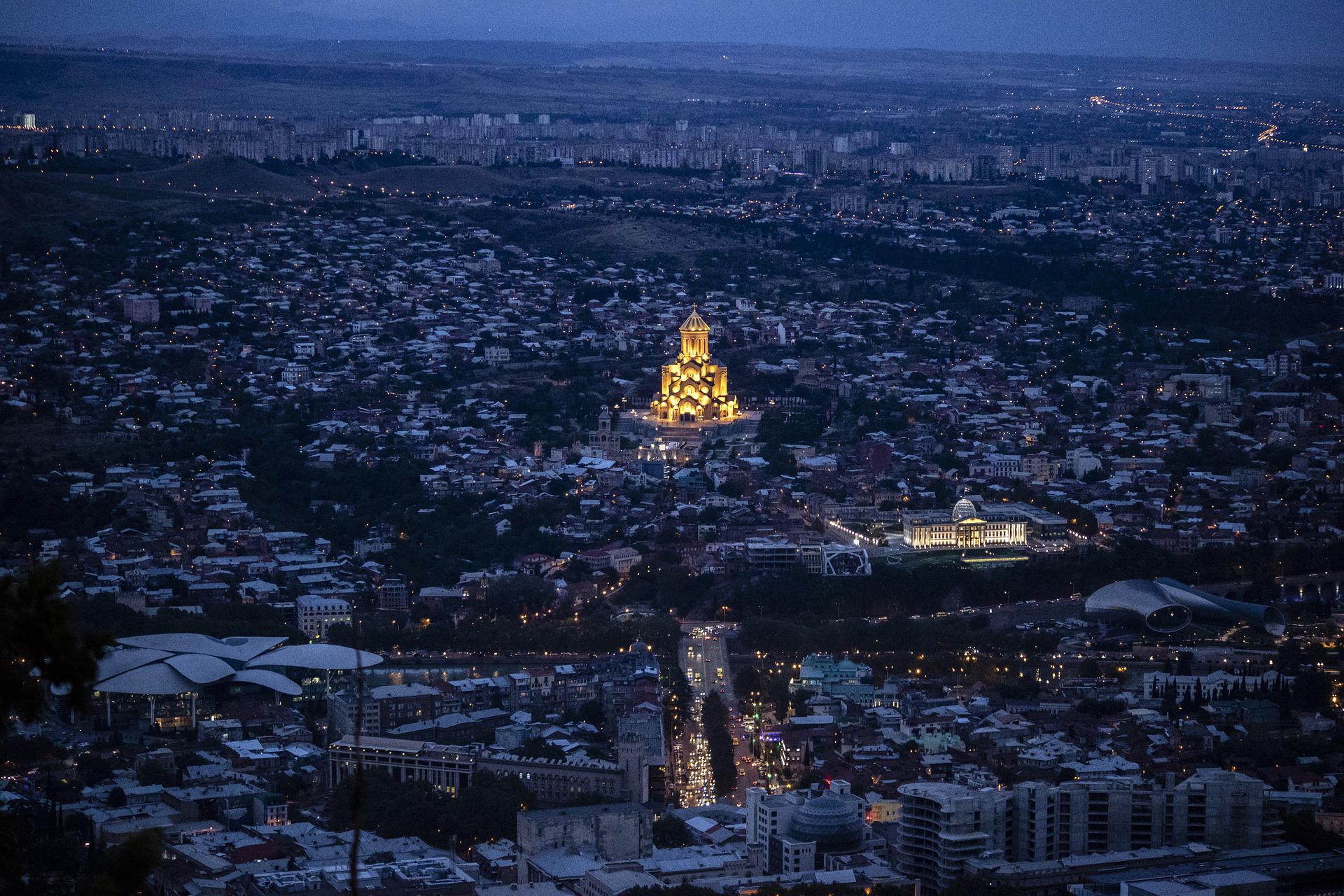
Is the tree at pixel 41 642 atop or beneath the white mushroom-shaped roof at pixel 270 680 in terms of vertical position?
atop

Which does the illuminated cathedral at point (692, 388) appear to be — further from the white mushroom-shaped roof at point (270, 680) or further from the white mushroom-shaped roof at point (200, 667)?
the white mushroom-shaped roof at point (200, 667)

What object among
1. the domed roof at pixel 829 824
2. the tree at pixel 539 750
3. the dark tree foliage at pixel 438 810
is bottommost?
the tree at pixel 539 750

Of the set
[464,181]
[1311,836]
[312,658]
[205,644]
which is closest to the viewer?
[1311,836]

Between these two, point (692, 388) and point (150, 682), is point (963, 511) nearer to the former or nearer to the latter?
point (692, 388)

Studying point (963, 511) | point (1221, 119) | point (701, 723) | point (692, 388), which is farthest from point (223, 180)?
point (1221, 119)

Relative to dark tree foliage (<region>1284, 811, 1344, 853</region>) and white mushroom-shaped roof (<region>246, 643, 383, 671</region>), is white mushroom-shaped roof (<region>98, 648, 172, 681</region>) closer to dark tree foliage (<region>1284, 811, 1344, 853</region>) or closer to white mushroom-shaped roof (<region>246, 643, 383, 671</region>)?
white mushroom-shaped roof (<region>246, 643, 383, 671</region>)

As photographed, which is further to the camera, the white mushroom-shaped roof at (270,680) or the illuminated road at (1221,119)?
the illuminated road at (1221,119)

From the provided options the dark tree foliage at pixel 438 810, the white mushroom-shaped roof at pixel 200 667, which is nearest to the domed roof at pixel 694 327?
the white mushroom-shaped roof at pixel 200 667
